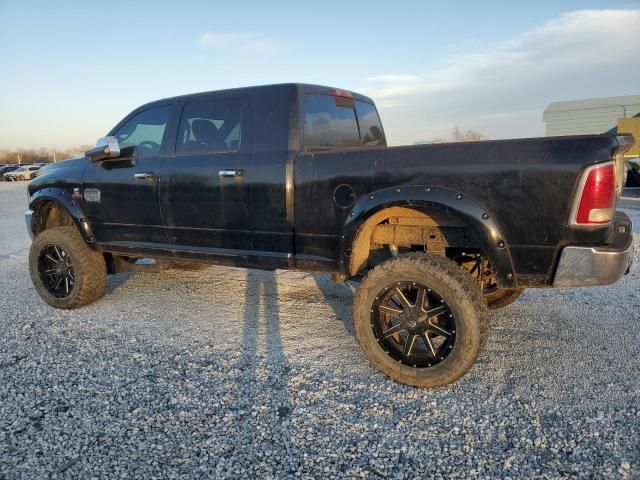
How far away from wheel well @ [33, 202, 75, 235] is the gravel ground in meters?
0.93

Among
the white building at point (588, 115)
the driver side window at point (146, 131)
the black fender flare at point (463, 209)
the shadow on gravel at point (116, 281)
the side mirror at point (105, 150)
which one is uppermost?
the white building at point (588, 115)

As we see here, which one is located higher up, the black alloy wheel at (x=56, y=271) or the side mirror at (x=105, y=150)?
the side mirror at (x=105, y=150)

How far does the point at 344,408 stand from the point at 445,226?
4.55ft

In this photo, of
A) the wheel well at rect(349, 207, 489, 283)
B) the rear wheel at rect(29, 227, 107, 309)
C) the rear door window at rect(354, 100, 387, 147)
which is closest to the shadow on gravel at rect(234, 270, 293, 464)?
the wheel well at rect(349, 207, 489, 283)

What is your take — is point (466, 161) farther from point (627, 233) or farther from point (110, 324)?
point (110, 324)

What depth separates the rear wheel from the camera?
463 centimetres

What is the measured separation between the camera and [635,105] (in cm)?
3669

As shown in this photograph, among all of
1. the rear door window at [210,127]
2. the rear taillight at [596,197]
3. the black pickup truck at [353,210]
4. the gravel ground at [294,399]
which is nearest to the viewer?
the gravel ground at [294,399]

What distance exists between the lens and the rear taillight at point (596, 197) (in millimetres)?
2553

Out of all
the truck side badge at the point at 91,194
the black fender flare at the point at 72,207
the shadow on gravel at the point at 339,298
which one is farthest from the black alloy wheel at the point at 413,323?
the black fender flare at the point at 72,207

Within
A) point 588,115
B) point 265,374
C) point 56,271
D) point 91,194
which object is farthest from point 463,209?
point 588,115

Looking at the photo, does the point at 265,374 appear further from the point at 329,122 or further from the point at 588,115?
the point at 588,115

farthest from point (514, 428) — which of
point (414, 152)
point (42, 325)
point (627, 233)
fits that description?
point (42, 325)

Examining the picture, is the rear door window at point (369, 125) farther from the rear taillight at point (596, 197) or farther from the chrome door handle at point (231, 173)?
the rear taillight at point (596, 197)
